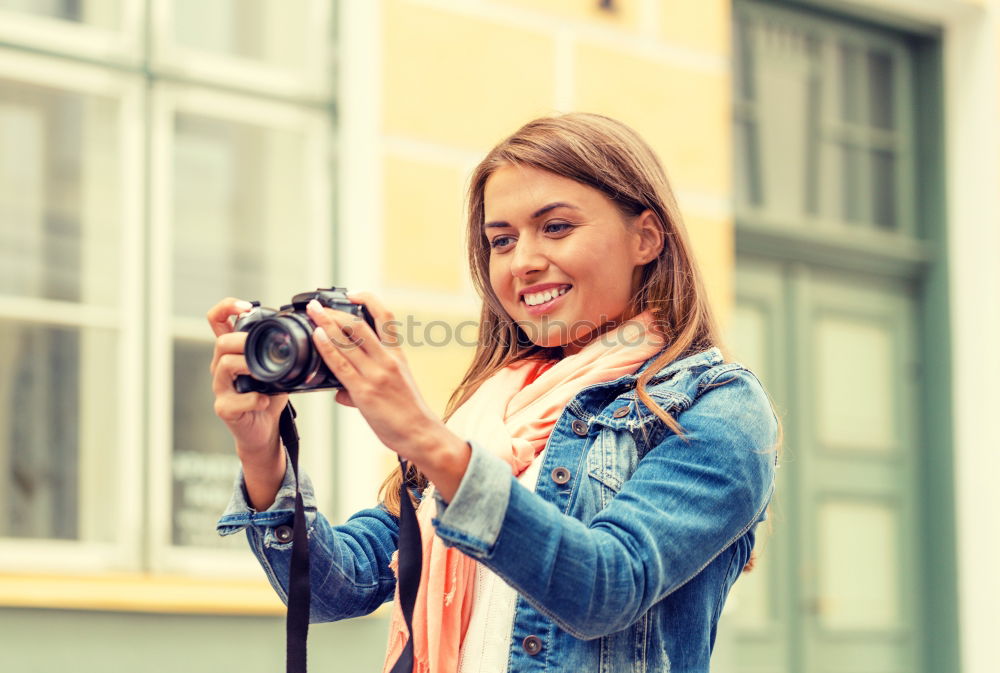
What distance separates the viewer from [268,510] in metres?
2.01

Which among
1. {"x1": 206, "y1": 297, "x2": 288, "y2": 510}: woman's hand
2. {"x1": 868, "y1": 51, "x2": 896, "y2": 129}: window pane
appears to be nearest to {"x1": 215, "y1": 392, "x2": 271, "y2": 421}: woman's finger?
{"x1": 206, "y1": 297, "x2": 288, "y2": 510}: woman's hand

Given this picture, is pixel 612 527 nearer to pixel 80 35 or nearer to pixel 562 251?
pixel 562 251

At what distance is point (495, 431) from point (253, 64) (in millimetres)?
2770

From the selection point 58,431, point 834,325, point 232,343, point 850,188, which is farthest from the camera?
point 850,188

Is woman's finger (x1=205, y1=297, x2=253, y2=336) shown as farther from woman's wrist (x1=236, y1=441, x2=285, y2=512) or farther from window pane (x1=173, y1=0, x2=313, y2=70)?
window pane (x1=173, y1=0, x2=313, y2=70)

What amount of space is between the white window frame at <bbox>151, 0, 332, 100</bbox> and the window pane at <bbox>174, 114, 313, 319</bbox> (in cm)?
14

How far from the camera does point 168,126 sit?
4.30 metres

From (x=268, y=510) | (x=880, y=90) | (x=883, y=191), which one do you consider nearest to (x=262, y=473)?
(x=268, y=510)

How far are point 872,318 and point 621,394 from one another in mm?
4447

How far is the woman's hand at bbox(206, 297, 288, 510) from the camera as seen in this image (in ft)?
6.35

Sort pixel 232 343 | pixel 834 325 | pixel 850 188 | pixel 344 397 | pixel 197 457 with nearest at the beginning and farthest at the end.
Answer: pixel 344 397 < pixel 232 343 < pixel 197 457 < pixel 834 325 < pixel 850 188

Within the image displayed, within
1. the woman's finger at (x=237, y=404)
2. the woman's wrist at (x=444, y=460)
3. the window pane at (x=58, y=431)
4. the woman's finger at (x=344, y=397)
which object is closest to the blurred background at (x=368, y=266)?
the window pane at (x=58, y=431)

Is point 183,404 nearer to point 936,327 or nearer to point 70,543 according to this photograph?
point 70,543

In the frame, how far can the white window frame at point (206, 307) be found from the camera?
13.6 feet
